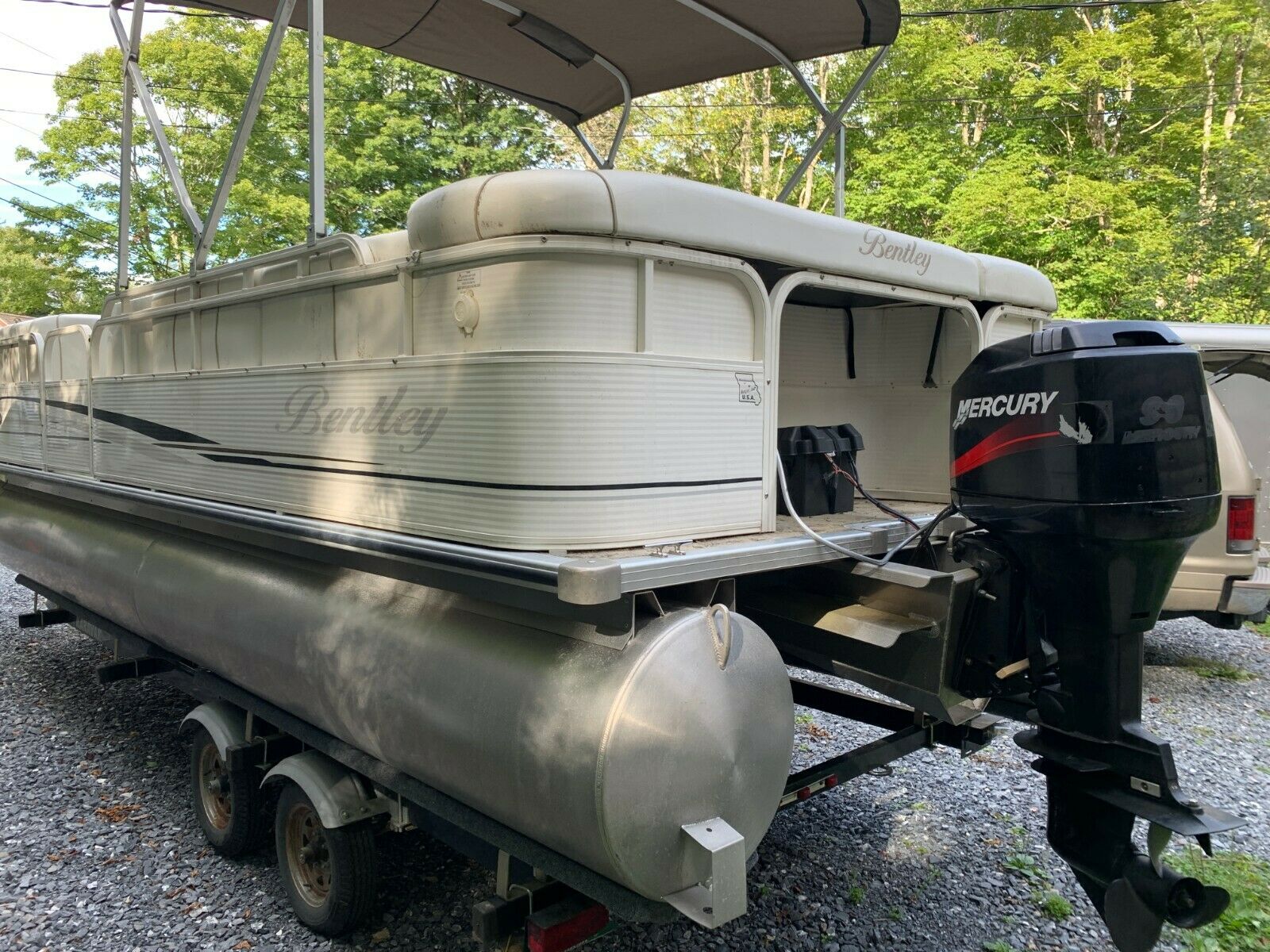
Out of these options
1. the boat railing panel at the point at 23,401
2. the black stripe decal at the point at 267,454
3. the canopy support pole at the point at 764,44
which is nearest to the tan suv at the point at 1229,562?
the canopy support pole at the point at 764,44

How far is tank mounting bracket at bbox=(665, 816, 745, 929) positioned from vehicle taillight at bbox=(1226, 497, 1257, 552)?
235 inches

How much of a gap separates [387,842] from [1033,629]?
3.06 meters

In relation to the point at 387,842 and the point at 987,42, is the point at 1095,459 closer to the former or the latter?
the point at 387,842

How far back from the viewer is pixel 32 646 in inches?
307

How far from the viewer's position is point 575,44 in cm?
532

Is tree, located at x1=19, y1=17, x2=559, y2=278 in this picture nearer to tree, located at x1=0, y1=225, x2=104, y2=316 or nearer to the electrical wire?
tree, located at x1=0, y1=225, x2=104, y2=316

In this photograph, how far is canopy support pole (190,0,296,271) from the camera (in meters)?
3.71

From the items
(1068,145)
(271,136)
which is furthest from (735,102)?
(271,136)

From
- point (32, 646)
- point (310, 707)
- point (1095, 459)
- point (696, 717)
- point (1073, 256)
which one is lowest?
point (32, 646)

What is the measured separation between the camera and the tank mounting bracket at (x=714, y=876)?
2150mm

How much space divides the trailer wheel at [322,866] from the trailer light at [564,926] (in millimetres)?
1007

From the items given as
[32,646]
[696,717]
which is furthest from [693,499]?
[32,646]

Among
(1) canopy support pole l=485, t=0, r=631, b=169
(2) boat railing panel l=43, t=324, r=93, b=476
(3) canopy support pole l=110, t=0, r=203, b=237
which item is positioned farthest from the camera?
(2) boat railing panel l=43, t=324, r=93, b=476

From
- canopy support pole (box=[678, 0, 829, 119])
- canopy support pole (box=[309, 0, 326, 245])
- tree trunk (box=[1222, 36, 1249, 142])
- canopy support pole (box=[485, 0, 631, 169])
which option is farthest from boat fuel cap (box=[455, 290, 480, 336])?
tree trunk (box=[1222, 36, 1249, 142])
